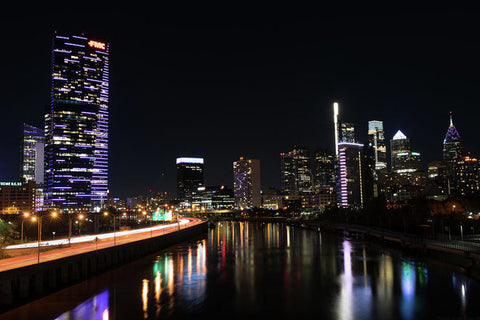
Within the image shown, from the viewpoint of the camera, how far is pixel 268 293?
4256 centimetres

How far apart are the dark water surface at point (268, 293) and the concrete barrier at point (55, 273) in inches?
56.3

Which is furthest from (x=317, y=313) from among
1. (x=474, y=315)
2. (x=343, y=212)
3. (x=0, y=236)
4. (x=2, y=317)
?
(x=343, y=212)

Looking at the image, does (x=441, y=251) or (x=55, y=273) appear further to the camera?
(x=441, y=251)

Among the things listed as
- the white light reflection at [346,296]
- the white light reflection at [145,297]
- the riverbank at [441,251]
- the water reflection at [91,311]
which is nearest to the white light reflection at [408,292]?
the white light reflection at [346,296]

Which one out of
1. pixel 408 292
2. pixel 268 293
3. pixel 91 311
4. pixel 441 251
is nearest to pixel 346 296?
pixel 408 292

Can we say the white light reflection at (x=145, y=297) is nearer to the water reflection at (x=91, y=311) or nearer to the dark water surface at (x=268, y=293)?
the dark water surface at (x=268, y=293)

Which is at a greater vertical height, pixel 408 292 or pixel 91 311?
pixel 91 311

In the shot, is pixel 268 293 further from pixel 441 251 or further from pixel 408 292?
pixel 441 251

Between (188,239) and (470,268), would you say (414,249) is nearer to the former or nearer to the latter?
(470,268)

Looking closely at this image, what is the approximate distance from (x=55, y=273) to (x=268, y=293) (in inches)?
948

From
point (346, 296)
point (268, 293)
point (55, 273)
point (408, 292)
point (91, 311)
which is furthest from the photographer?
point (55, 273)

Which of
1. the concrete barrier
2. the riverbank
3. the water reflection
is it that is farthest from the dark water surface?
the riverbank

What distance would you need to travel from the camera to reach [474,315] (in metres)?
33.9

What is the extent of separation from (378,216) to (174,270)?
9827 cm
